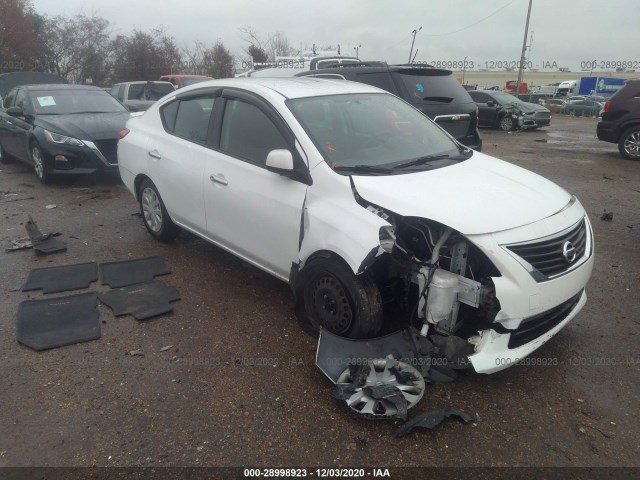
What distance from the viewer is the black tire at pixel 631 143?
1102cm

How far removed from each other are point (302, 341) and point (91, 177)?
731cm

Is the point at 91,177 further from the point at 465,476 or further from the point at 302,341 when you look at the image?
the point at 465,476

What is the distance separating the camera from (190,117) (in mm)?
4648

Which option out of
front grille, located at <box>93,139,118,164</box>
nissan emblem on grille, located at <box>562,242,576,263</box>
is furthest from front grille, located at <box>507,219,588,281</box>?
front grille, located at <box>93,139,118,164</box>

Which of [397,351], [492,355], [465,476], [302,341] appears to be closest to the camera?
[465,476]

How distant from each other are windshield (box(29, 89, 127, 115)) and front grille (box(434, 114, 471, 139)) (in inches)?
233

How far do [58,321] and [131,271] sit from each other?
102 centimetres

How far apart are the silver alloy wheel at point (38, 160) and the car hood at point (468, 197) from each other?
278 inches

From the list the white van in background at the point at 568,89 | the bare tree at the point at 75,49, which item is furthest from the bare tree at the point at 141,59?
the white van in background at the point at 568,89

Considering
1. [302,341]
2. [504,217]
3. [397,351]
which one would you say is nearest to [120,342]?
[302,341]

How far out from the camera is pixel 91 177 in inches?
361

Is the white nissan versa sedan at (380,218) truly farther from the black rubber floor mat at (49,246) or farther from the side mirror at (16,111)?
the side mirror at (16,111)

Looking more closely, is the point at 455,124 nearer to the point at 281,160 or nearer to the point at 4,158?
the point at 281,160

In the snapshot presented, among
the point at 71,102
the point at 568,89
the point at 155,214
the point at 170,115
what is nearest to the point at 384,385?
the point at 155,214
